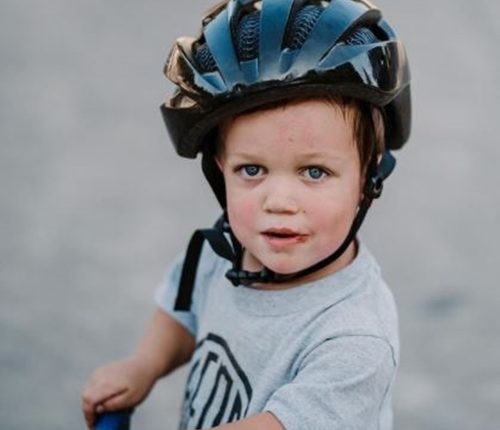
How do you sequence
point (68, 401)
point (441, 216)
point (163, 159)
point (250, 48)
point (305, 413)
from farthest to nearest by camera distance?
Result: point (163, 159) → point (441, 216) → point (68, 401) → point (250, 48) → point (305, 413)

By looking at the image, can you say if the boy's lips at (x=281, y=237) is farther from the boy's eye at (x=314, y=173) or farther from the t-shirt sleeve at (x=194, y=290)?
the t-shirt sleeve at (x=194, y=290)

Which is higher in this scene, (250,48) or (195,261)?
(250,48)

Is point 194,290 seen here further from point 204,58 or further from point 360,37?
point 360,37

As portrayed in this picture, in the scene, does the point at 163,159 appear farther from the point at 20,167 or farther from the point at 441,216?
the point at 441,216

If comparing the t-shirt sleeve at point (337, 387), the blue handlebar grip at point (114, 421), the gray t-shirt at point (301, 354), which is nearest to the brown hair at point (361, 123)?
the gray t-shirt at point (301, 354)

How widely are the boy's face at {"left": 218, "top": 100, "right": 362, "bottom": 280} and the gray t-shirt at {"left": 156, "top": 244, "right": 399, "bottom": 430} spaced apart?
97 mm

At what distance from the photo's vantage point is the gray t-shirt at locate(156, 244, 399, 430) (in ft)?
7.43

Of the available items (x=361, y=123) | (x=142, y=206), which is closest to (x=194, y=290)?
(x=361, y=123)

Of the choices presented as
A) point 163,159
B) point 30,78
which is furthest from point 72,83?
point 163,159

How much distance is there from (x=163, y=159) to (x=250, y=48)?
2.94m

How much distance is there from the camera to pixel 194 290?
2.89 meters

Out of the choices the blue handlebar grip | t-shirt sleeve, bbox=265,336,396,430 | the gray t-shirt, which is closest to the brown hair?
the gray t-shirt

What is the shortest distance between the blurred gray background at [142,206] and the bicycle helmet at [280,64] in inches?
65.0

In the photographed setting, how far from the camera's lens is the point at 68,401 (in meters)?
4.04
